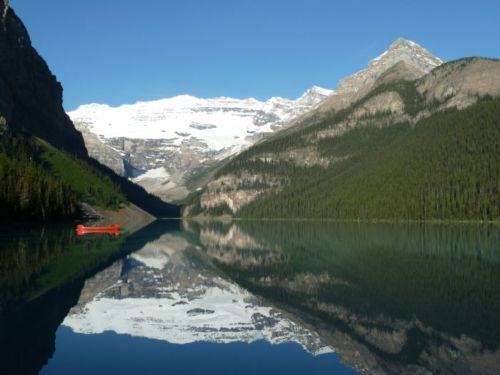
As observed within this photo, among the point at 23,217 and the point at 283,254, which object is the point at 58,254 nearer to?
the point at 283,254

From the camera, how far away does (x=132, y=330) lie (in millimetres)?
29094

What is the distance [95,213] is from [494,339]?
177m

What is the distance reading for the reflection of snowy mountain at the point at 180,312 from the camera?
28.1 meters

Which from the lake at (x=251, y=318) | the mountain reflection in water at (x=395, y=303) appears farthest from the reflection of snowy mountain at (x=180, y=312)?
→ the mountain reflection in water at (x=395, y=303)

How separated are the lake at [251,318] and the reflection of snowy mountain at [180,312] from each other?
0.33ft

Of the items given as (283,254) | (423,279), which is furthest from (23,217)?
(423,279)

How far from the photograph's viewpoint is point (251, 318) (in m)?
32.3

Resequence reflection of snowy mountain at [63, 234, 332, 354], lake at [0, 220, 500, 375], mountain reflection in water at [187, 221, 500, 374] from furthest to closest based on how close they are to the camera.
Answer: reflection of snowy mountain at [63, 234, 332, 354] < mountain reflection in water at [187, 221, 500, 374] < lake at [0, 220, 500, 375]

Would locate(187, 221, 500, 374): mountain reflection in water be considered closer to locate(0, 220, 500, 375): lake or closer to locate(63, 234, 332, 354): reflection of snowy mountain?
locate(0, 220, 500, 375): lake

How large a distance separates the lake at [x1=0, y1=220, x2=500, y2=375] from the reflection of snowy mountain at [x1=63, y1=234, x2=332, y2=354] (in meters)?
0.10

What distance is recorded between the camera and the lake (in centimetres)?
2258

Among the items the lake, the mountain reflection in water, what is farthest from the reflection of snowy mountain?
the mountain reflection in water

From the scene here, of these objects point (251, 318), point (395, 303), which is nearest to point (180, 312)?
point (251, 318)

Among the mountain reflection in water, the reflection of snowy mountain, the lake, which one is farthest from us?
the reflection of snowy mountain
